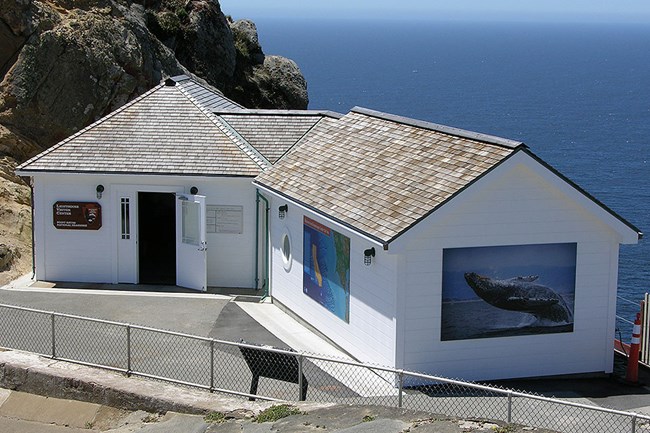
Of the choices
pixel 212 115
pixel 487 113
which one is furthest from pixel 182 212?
pixel 487 113

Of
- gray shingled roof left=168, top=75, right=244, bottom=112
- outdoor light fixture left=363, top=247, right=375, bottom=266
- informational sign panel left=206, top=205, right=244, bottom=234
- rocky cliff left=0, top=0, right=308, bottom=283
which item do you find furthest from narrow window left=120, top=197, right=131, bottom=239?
outdoor light fixture left=363, top=247, right=375, bottom=266

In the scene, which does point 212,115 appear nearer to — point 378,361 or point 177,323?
point 177,323

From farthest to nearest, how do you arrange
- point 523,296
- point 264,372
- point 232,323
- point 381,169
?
point 232,323 → point 381,169 → point 523,296 → point 264,372

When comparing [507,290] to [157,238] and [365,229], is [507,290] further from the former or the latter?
[157,238]

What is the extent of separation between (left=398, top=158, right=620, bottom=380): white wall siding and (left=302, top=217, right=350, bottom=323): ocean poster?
1.82 meters

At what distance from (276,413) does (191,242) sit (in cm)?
819

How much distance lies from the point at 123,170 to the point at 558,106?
114048mm

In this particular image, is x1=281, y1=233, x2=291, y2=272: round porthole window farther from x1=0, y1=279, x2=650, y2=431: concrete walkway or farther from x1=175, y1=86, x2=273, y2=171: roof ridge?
x1=175, y1=86, x2=273, y2=171: roof ridge

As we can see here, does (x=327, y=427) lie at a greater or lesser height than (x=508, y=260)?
lesser

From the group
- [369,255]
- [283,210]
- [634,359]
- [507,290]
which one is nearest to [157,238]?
[283,210]

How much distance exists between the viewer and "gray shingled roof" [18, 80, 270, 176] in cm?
2258

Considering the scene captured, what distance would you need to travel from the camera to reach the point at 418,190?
17891mm

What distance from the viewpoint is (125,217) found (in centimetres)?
2295

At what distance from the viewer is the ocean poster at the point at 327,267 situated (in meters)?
18.8
